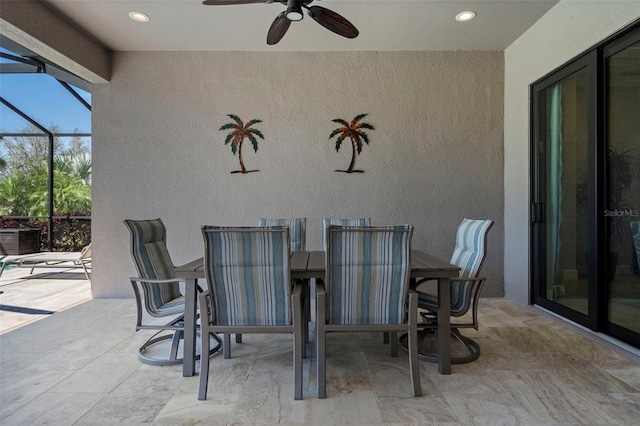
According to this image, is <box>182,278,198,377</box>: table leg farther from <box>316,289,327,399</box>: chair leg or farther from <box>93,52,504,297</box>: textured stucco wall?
<box>93,52,504,297</box>: textured stucco wall

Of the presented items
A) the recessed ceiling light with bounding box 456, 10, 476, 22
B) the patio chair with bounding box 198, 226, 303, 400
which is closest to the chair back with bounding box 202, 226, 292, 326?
the patio chair with bounding box 198, 226, 303, 400

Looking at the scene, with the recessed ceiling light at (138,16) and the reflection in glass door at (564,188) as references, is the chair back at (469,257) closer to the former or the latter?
the reflection in glass door at (564,188)

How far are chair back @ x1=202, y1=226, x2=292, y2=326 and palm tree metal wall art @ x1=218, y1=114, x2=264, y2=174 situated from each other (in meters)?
2.50

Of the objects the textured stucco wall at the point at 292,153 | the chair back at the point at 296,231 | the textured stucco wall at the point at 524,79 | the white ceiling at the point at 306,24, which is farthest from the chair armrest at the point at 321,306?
the textured stucco wall at the point at 524,79

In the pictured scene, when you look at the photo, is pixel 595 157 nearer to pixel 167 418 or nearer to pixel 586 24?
pixel 586 24

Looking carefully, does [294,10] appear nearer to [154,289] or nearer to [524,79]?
[154,289]

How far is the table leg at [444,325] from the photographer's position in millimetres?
2225

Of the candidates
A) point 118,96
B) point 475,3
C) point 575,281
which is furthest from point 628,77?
point 118,96

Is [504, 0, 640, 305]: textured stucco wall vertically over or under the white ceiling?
under

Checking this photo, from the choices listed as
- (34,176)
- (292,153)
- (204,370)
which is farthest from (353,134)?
(34,176)

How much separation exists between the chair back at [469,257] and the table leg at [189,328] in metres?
1.80

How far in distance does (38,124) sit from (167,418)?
24.7 feet

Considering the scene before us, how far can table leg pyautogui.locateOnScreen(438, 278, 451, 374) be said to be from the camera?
2.22 meters

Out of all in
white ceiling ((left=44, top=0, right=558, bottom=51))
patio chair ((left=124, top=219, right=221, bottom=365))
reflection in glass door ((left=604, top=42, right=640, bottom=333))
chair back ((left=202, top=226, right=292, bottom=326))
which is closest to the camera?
chair back ((left=202, top=226, right=292, bottom=326))
